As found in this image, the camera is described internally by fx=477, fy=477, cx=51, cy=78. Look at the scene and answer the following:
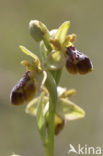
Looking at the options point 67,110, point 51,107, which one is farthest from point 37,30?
point 67,110

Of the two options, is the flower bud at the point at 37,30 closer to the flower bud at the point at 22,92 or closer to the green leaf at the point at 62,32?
the green leaf at the point at 62,32

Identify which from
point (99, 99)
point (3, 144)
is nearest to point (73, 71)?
point (3, 144)

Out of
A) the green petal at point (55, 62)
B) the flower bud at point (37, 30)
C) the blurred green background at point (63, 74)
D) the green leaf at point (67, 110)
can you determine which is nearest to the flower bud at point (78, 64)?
the green petal at point (55, 62)

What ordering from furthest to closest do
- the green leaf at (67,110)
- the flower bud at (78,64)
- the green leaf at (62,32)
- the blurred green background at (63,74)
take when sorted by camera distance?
the blurred green background at (63,74)
the green leaf at (67,110)
the green leaf at (62,32)
the flower bud at (78,64)

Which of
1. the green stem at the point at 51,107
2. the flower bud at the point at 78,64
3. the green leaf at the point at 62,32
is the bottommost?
the green stem at the point at 51,107

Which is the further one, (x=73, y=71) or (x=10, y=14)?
(x=10, y=14)

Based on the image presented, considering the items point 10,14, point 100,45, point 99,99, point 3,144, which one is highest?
point 10,14

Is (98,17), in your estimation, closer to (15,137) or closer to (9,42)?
(9,42)
